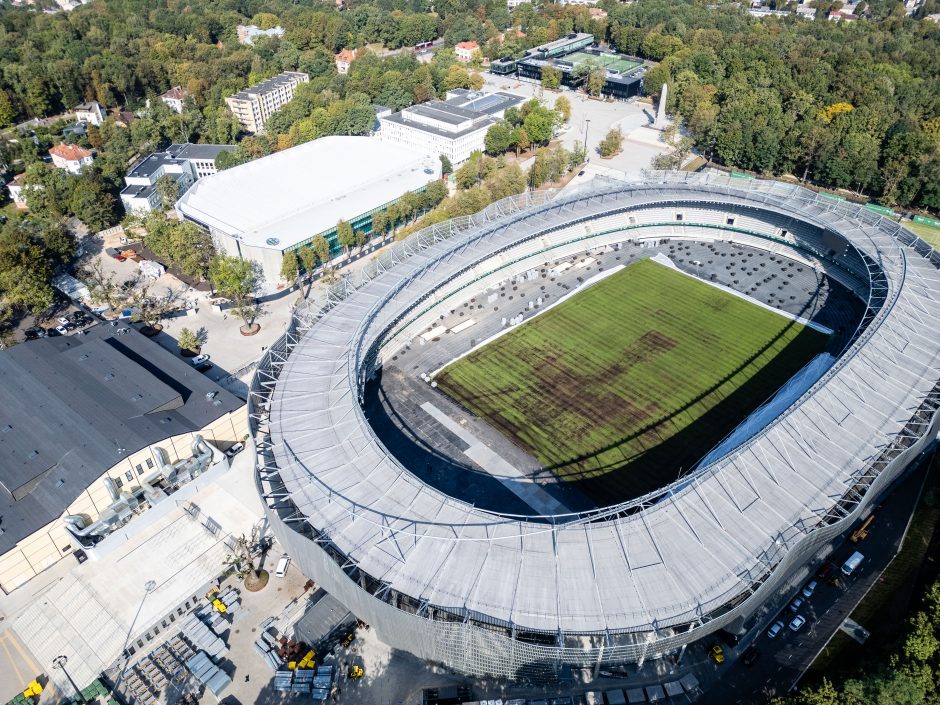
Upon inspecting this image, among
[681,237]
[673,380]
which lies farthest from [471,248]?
[681,237]

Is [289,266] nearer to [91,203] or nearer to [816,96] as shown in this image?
[91,203]

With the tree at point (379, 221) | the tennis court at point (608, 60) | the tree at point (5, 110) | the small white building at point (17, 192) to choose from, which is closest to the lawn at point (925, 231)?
the tree at point (379, 221)

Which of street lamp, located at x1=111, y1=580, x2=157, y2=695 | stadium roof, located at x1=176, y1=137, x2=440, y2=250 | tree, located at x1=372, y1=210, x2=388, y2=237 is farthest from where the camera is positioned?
tree, located at x1=372, y1=210, x2=388, y2=237

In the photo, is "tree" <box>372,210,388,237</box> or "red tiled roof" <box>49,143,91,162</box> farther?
"red tiled roof" <box>49,143,91,162</box>

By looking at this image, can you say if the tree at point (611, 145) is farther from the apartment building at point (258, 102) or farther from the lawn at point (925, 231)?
the apartment building at point (258, 102)

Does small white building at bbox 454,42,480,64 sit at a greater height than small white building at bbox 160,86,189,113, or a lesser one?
greater

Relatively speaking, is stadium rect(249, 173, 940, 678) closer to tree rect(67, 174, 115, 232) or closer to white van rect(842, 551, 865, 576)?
white van rect(842, 551, 865, 576)

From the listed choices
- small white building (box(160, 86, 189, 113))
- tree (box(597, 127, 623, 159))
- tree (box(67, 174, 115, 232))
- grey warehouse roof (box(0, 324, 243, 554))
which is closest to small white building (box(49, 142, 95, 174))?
tree (box(67, 174, 115, 232))
